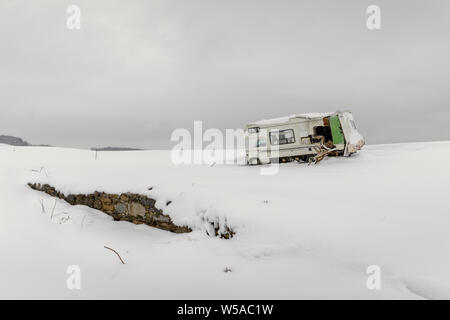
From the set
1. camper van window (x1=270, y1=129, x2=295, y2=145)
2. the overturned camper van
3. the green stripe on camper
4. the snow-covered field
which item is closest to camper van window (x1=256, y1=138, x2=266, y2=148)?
the overturned camper van

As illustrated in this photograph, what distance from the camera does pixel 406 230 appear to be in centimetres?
345

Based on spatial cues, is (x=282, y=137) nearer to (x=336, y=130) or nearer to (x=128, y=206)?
(x=336, y=130)

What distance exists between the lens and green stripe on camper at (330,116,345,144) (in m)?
10.4

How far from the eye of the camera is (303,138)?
1083cm

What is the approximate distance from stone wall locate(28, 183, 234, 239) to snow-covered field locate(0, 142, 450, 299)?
18 cm

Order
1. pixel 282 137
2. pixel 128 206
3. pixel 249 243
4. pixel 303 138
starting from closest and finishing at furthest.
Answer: pixel 249 243
pixel 128 206
pixel 303 138
pixel 282 137

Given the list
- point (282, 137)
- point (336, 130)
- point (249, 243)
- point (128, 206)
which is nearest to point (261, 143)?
point (282, 137)

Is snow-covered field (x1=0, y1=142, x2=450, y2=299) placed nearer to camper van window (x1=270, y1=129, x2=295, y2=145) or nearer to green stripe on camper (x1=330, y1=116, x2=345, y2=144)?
green stripe on camper (x1=330, y1=116, x2=345, y2=144)

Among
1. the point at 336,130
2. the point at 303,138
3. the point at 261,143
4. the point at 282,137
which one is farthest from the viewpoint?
the point at 261,143

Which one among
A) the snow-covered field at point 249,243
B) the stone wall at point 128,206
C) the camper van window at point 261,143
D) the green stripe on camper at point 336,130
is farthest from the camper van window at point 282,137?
the stone wall at point 128,206

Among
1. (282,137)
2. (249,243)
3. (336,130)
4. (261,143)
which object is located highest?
(336,130)

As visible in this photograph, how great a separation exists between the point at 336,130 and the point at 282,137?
98.8 inches

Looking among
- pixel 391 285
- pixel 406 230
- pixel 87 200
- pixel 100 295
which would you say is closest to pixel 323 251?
pixel 391 285

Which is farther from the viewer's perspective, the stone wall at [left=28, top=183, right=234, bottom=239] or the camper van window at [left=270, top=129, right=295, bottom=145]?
the camper van window at [left=270, top=129, right=295, bottom=145]
